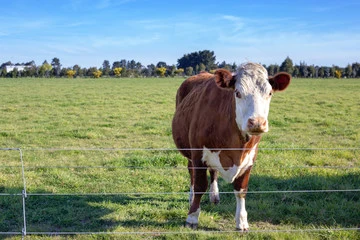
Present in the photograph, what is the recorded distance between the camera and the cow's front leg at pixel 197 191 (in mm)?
4426

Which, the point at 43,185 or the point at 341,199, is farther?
the point at 43,185

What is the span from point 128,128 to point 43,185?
5808mm

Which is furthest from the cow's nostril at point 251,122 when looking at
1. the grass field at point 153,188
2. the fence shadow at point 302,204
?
the fence shadow at point 302,204

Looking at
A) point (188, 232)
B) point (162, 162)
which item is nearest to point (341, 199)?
point (188, 232)

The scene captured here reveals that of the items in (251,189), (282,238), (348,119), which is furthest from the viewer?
(348,119)

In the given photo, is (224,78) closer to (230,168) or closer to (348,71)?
(230,168)

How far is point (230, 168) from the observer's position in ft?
13.7

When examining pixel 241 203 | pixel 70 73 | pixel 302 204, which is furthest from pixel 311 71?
pixel 241 203

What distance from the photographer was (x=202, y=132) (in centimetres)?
429

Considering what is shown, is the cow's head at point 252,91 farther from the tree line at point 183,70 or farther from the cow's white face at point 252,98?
the tree line at point 183,70

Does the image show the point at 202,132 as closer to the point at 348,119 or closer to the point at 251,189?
the point at 251,189

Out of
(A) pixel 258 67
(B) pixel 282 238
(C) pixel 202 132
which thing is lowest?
(B) pixel 282 238

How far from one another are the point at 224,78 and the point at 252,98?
45cm

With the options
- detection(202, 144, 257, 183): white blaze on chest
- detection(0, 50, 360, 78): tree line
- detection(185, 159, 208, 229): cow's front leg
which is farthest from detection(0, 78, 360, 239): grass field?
detection(0, 50, 360, 78): tree line
